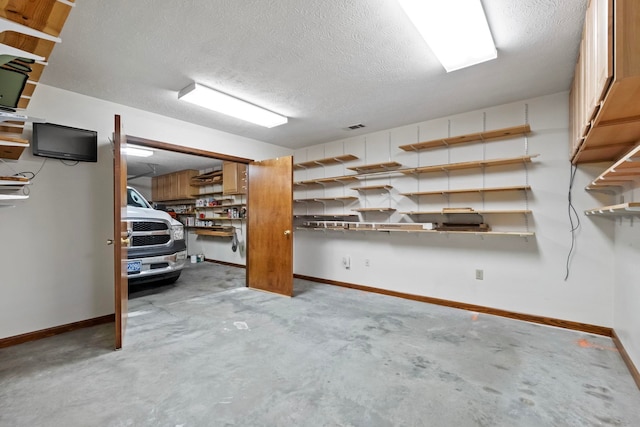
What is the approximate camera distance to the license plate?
376 centimetres

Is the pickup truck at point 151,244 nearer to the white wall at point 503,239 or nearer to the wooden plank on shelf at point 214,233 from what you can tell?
the wooden plank on shelf at point 214,233

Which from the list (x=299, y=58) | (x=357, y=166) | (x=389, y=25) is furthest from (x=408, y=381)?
(x=357, y=166)

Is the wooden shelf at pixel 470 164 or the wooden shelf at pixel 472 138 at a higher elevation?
the wooden shelf at pixel 472 138

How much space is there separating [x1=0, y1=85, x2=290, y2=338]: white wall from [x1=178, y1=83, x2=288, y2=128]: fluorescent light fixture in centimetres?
101

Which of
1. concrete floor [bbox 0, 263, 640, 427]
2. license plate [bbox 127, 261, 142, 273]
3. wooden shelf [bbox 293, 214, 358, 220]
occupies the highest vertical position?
wooden shelf [bbox 293, 214, 358, 220]

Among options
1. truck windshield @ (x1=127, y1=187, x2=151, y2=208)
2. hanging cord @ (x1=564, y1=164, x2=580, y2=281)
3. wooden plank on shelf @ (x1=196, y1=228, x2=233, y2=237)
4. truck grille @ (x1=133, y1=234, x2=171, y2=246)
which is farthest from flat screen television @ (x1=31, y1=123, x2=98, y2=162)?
hanging cord @ (x1=564, y1=164, x2=580, y2=281)

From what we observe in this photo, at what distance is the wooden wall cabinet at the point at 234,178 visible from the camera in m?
5.89

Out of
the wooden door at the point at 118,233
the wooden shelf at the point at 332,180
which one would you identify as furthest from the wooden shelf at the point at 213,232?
the wooden door at the point at 118,233

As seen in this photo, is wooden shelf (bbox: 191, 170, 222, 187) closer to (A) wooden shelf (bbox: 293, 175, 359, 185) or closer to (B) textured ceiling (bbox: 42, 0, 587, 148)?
(A) wooden shelf (bbox: 293, 175, 359, 185)

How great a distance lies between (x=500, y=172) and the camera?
337 cm

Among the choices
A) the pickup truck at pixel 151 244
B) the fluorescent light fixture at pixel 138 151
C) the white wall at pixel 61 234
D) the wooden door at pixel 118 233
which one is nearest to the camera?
the wooden door at pixel 118 233

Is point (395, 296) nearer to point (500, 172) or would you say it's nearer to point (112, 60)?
point (500, 172)

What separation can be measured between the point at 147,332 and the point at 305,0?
319 centimetres

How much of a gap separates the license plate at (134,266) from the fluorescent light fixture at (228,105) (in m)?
2.30
